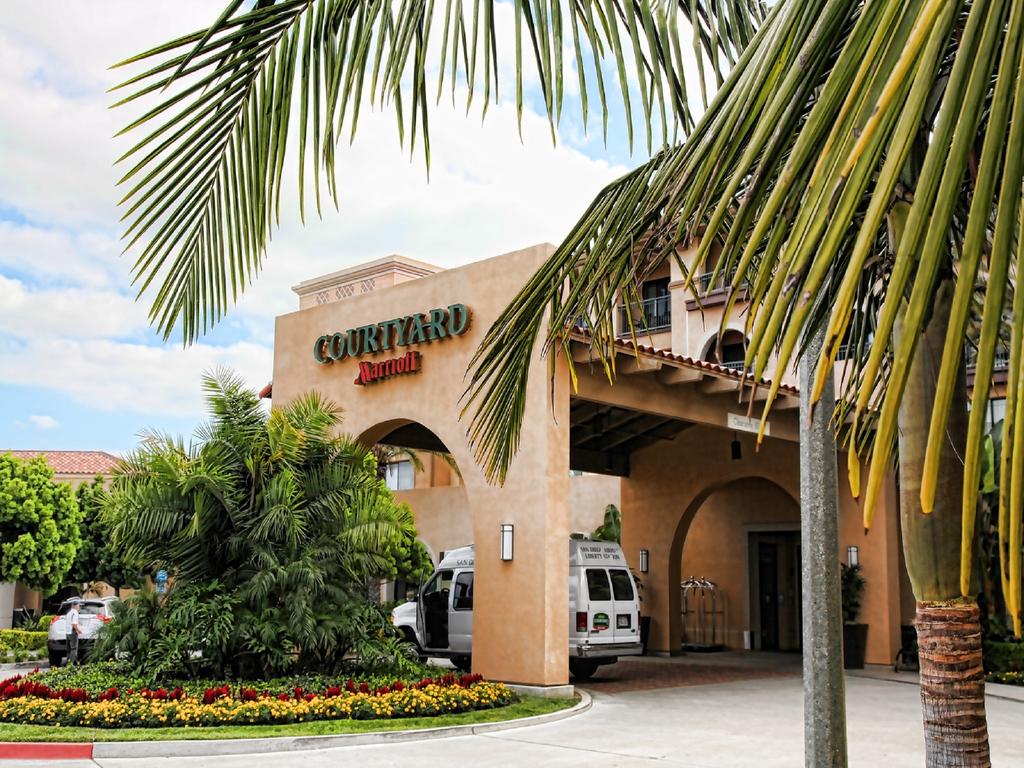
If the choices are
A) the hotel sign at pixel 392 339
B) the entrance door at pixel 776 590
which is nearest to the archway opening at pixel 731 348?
the entrance door at pixel 776 590

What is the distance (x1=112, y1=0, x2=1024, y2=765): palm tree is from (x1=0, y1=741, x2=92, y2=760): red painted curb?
767 cm

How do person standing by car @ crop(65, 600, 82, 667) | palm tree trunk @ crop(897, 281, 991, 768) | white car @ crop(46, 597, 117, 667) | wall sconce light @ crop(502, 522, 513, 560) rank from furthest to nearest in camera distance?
white car @ crop(46, 597, 117, 667) → person standing by car @ crop(65, 600, 82, 667) → wall sconce light @ crop(502, 522, 513, 560) → palm tree trunk @ crop(897, 281, 991, 768)

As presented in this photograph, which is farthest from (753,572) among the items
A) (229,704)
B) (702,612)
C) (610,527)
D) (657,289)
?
(229,704)

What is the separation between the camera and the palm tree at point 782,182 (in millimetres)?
1431

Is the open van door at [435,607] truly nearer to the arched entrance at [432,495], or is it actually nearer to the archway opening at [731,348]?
the arched entrance at [432,495]

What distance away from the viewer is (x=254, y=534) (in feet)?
45.6

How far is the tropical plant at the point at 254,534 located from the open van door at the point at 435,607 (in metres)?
4.21

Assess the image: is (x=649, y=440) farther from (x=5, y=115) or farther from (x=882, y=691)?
(x=5, y=115)

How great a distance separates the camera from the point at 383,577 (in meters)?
15.5

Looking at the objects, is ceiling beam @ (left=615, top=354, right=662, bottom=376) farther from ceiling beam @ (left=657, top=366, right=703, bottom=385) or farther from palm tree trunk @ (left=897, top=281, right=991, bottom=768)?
palm tree trunk @ (left=897, top=281, right=991, bottom=768)

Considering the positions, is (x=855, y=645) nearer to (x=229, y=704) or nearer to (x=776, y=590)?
(x=776, y=590)

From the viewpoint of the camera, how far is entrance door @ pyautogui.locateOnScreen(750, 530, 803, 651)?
25250mm

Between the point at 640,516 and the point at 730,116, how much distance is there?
22378mm

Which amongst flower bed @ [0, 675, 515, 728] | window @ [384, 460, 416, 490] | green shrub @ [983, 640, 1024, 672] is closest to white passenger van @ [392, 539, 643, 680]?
flower bed @ [0, 675, 515, 728]
